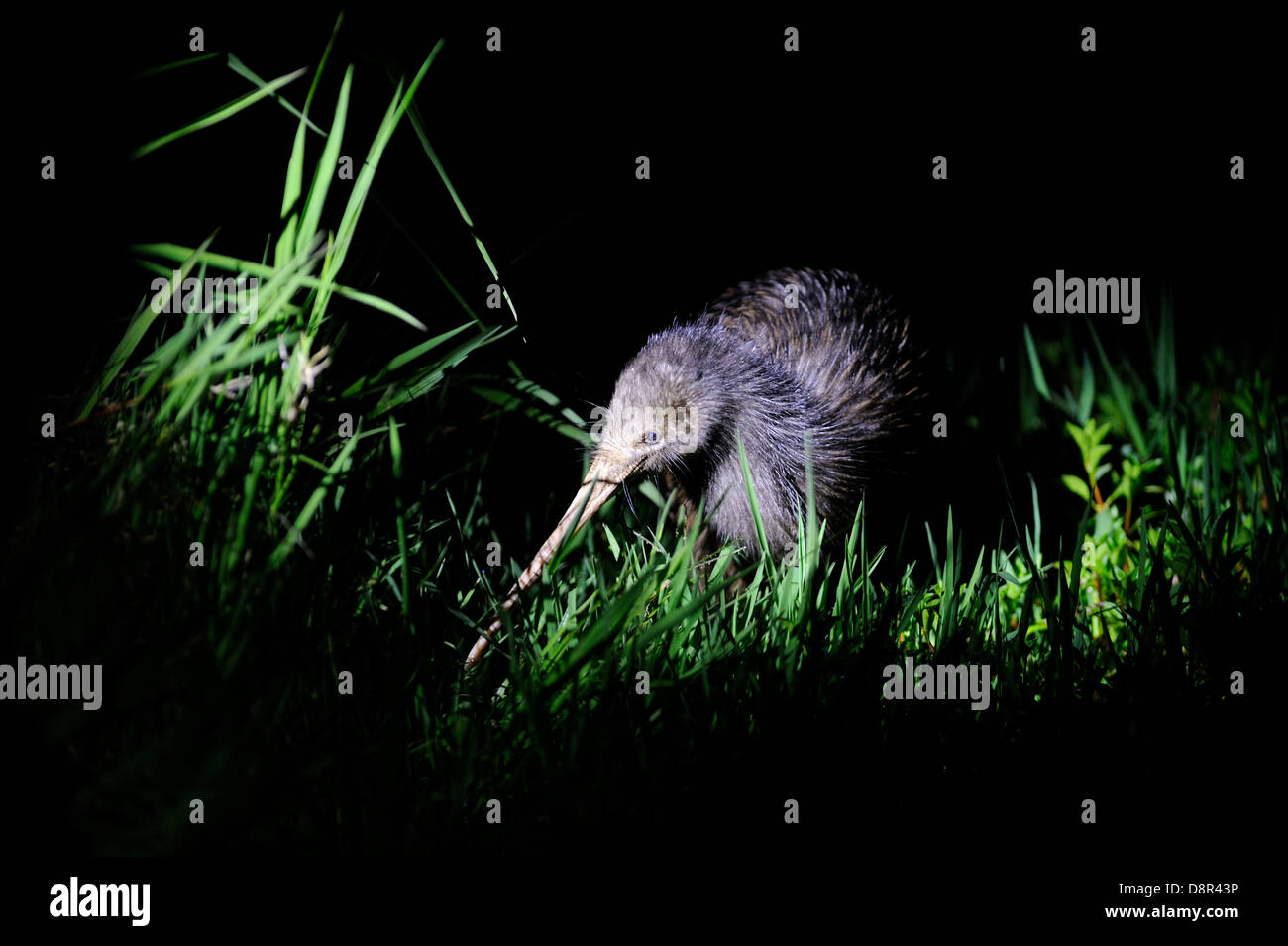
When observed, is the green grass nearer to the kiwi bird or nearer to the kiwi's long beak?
the kiwi's long beak

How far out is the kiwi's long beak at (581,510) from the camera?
2248mm

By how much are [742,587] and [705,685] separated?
92 cm

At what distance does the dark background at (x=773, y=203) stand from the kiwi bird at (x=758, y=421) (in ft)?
0.88

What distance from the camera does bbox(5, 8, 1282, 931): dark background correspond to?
2164 millimetres

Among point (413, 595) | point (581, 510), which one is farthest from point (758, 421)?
point (413, 595)

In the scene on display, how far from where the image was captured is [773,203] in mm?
3949

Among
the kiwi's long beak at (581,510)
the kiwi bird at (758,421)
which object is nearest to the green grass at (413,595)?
the kiwi's long beak at (581,510)

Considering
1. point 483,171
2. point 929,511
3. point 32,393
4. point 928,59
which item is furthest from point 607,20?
point 32,393

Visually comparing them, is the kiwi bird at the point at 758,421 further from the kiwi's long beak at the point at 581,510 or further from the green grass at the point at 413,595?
the green grass at the point at 413,595

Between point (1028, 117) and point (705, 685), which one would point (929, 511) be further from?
point (1028, 117)

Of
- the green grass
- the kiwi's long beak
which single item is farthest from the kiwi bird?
the green grass

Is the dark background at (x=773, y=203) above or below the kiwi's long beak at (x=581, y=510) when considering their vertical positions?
above
